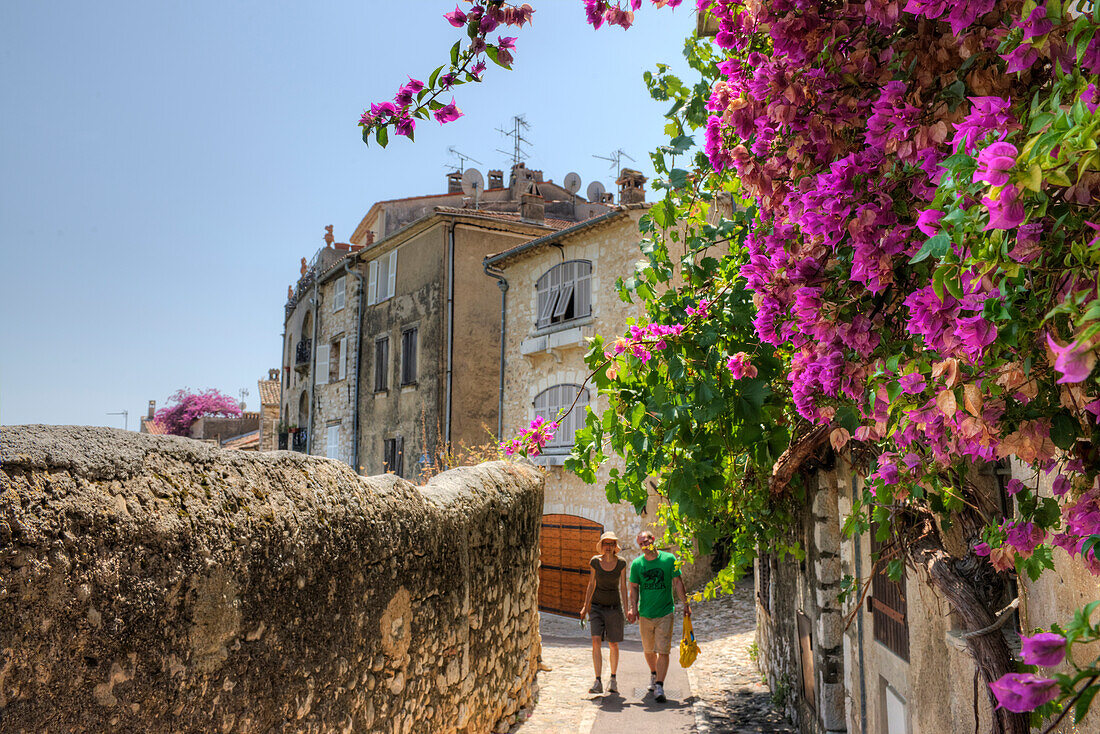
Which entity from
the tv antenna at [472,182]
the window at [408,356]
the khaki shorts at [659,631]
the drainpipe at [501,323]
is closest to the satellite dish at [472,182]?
the tv antenna at [472,182]

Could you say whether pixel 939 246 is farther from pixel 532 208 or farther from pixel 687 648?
pixel 532 208

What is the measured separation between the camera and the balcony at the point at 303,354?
28594 millimetres

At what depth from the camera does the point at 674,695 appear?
8.45m

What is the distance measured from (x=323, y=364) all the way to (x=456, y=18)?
80.7 feet

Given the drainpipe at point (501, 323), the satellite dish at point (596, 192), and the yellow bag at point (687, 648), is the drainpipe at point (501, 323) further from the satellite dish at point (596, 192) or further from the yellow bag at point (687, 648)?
the yellow bag at point (687, 648)

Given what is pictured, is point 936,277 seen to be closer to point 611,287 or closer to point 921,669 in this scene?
point 921,669

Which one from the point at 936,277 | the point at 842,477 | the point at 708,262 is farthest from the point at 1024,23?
the point at 842,477

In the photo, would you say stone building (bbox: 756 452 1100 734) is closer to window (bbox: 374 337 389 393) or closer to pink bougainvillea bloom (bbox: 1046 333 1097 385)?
pink bougainvillea bloom (bbox: 1046 333 1097 385)

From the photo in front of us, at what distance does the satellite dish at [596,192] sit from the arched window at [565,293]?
32.8 ft

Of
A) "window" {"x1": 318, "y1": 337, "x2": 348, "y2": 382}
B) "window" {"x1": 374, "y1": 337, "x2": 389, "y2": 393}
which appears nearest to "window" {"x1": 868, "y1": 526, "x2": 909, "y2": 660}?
"window" {"x1": 374, "y1": 337, "x2": 389, "y2": 393}

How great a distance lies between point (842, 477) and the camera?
5555 millimetres

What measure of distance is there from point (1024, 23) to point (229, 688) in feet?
9.62

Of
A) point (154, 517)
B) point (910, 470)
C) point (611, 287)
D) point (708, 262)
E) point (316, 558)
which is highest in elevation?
point (611, 287)

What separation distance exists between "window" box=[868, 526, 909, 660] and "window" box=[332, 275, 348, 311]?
2272 centimetres
